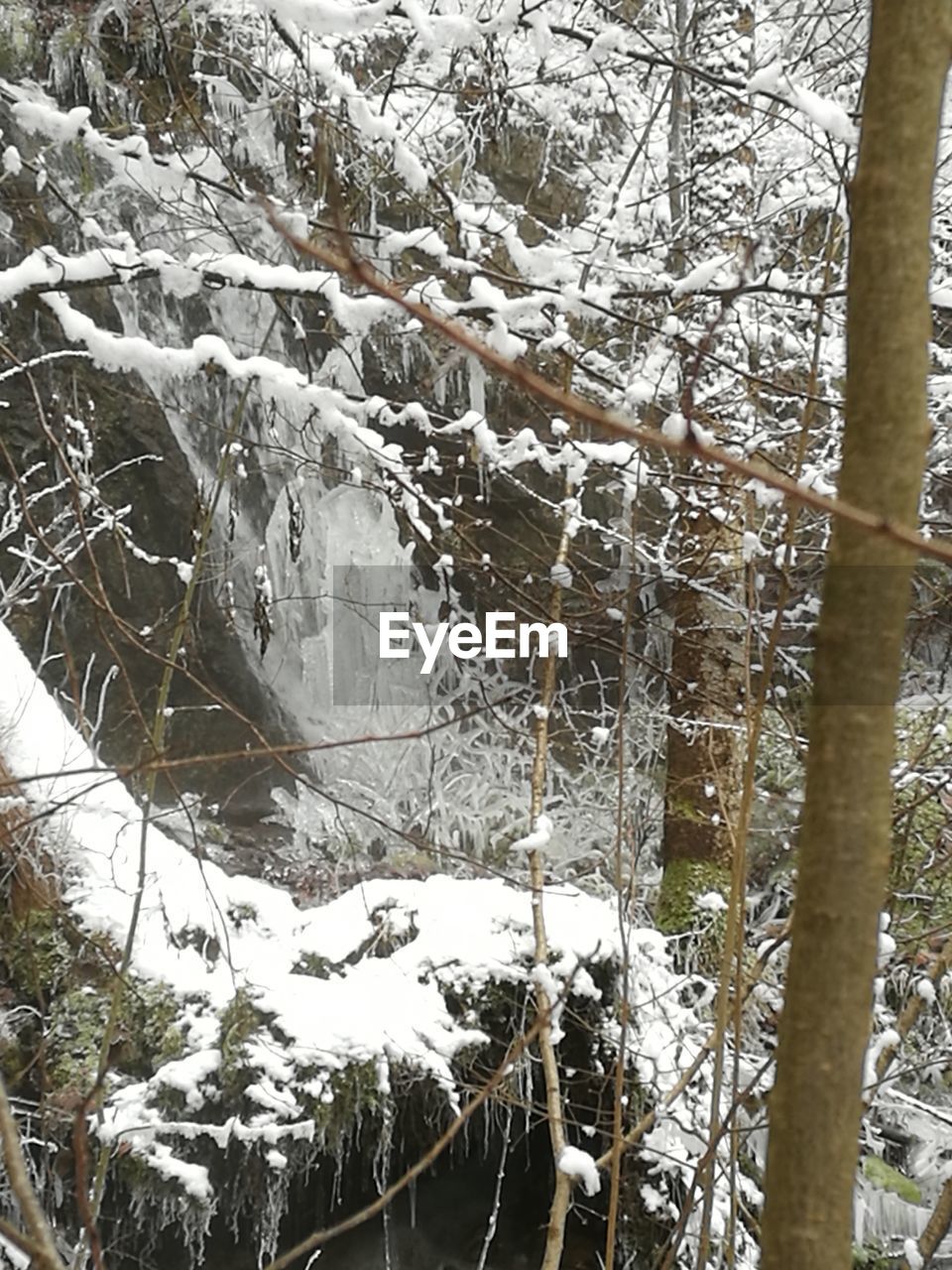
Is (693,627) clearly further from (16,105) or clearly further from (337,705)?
(337,705)

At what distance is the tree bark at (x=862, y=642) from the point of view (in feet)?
2.20

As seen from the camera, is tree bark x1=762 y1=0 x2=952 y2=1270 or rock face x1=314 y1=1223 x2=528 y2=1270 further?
rock face x1=314 y1=1223 x2=528 y2=1270

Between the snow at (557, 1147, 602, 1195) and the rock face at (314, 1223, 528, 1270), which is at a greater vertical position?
the snow at (557, 1147, 602, 1195)

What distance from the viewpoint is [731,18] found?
396cm

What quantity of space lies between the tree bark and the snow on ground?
222 cm

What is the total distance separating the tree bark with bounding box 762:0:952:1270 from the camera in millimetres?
671

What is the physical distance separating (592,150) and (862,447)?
6.84 metres

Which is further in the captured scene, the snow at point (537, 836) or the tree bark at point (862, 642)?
the snow at point (537, 836)

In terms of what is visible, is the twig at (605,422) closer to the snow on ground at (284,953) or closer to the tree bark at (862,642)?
the tree bark at (862,642)

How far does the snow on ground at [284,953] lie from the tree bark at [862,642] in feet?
7.29

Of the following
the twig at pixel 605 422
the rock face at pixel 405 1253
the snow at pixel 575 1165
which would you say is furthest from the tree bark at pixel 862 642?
the rock face at pixel 405 1253

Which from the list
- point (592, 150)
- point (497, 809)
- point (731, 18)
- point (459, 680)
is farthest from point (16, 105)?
point (592, 150)

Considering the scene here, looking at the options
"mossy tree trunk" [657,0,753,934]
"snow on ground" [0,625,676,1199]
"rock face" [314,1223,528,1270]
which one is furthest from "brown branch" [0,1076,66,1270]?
"rock face" [314,1223,528,1270]

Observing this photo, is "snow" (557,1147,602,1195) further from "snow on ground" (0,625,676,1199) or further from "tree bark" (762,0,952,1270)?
"tree bark" (762,0,952,1270)
